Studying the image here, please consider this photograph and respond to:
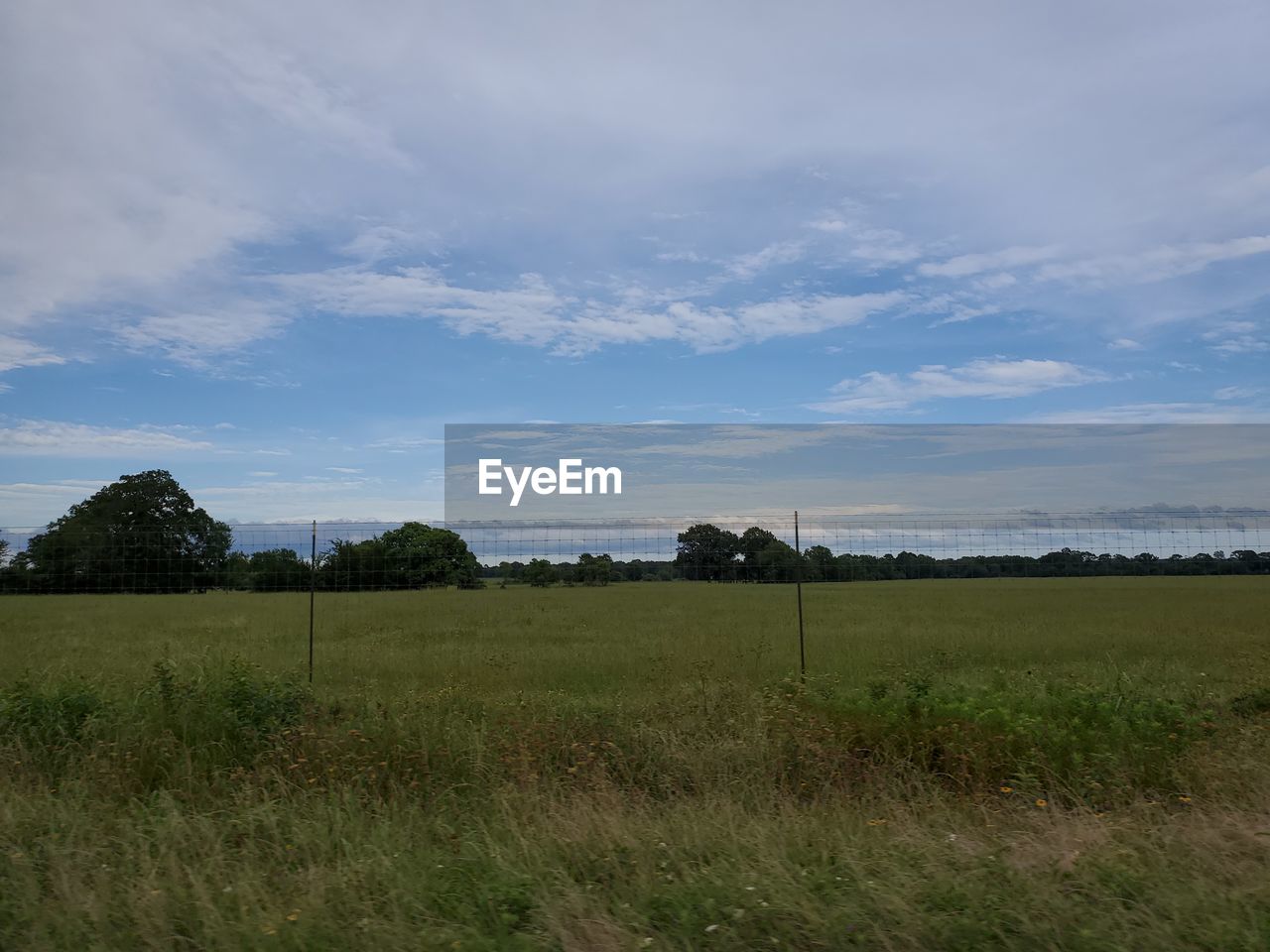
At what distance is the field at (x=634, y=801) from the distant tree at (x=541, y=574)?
19.2 ft

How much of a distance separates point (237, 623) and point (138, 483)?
27794 mm

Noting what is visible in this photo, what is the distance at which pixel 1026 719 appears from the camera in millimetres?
7773

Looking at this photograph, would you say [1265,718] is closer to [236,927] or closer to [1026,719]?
[1026,719]

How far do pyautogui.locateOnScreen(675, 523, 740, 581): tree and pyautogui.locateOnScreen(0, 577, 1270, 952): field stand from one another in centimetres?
193

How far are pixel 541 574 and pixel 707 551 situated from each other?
18.6 feet

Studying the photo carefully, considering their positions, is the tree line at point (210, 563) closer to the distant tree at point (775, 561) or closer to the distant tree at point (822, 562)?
the distant tree at point (775, 561)

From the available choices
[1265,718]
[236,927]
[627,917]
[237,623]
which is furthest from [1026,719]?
[237,623]

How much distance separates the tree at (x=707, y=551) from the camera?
49.0 feet

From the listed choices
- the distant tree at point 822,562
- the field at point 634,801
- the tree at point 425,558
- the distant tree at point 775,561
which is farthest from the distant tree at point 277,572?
the distant tree at point 822,562

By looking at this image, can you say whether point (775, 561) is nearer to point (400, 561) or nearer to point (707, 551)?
point (707, 551)

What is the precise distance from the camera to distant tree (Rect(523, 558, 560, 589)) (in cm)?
1909

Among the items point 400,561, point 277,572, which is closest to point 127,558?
point 277,572

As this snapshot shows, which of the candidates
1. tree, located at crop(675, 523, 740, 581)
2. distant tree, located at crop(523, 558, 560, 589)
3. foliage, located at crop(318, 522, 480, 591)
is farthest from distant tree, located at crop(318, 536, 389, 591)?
tree, located at crop(675, 523, 740, 581)

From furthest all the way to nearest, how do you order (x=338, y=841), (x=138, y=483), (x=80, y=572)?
(x=138, y=483)
(x=80, y=572)
(x=338, y=841)
